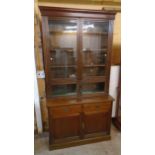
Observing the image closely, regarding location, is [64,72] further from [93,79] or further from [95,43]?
[95,43]

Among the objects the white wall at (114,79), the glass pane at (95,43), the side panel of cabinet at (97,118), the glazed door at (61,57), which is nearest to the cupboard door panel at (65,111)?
the side panel of cabinet at (97,118)

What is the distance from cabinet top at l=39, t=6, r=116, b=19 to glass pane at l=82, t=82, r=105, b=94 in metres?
1.08

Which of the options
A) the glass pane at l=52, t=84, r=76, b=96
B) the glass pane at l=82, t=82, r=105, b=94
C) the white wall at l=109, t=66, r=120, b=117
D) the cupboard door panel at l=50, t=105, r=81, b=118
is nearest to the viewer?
the cupboard door panel at l=50, t=105, r=81, b=118

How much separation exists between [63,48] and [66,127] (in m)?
1.25

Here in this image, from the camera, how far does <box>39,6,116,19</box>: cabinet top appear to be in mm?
1873

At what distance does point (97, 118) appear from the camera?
2.25 metres

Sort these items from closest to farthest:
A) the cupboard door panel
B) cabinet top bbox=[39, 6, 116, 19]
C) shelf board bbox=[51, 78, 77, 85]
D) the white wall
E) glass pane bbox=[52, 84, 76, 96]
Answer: cabinet top bbox=[39, 6, 116, 19] < the cupboard door panel < shelf board bbox=[51, 78, 77, 85] < glass pane bbox=[52, 84, 76, 96] < the white wall

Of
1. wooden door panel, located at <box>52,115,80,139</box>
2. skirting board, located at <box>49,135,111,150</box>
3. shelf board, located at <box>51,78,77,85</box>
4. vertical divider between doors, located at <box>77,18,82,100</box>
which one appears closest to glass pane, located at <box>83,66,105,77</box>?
vertical divider between doors, located at <box>77,18,82,100</box>

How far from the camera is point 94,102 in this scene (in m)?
2.17

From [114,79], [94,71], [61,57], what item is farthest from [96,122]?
[61,57]

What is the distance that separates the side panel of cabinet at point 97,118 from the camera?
86.1 inches

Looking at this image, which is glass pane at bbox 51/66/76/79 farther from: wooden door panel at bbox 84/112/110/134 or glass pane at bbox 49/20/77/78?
wooden door panel at bbox 84/112/110/134
